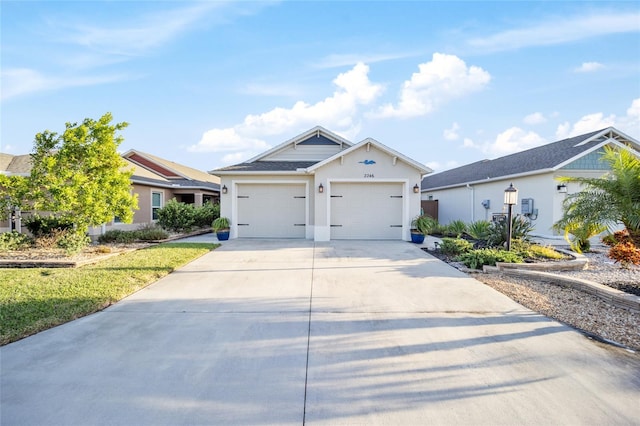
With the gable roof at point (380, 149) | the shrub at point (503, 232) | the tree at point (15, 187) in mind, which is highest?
A: the gable roof at point (380, 149)

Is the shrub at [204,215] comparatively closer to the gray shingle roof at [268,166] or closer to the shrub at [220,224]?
the shrub at [220,224]

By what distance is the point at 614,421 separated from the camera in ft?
7.96

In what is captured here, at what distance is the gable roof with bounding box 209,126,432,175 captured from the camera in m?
12.2

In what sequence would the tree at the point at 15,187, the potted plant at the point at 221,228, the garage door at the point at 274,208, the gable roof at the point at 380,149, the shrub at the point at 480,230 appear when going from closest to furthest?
the tree at the point at 15,187 → the shrub at the point at 480,230 → the gable roof at the point at 380,149 → the potted plant at the point at 221,228 → the garage door at the point at 274,208

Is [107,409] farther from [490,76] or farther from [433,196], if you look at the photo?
[433,196]

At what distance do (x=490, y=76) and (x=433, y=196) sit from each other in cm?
1349

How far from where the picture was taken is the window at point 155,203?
52.3 ft

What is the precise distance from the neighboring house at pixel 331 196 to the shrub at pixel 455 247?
2986mm

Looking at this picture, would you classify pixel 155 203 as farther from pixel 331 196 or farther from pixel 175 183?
pixel 331 196

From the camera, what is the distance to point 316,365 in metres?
3.22

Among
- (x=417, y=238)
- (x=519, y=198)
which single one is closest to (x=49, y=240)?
(x=417, y=238)

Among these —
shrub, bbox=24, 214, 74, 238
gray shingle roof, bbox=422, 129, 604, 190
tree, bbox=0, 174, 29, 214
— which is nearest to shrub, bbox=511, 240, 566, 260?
gray shingle roof, bbox=422, 129, 604, 190

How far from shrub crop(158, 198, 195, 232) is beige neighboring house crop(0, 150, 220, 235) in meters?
1.13

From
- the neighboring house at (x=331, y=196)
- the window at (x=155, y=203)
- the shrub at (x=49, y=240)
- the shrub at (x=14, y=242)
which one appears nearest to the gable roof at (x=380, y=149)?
the neighboring house at (x=331, y=196)
